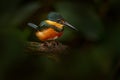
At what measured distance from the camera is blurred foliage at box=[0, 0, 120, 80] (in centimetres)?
54

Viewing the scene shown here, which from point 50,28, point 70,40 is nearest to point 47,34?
→ point 50,28

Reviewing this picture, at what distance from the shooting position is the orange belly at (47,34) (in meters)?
0.61

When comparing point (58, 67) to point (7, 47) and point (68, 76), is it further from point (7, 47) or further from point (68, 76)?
point (7, 47)

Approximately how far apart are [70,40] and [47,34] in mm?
167

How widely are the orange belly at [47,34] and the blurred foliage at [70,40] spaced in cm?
1

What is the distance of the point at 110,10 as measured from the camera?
948mm

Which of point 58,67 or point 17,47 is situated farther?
point 58,67

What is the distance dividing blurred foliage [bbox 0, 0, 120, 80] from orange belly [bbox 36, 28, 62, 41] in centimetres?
1

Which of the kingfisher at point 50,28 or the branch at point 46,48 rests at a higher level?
the kingfisher at point 50,28

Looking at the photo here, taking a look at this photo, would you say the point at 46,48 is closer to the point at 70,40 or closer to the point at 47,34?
the point at 47,34

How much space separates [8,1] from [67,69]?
0.65ft

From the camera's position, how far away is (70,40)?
775mm

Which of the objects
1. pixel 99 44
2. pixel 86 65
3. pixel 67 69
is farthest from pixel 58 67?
pixel 99 44

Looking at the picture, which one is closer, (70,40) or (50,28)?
(50,28)
